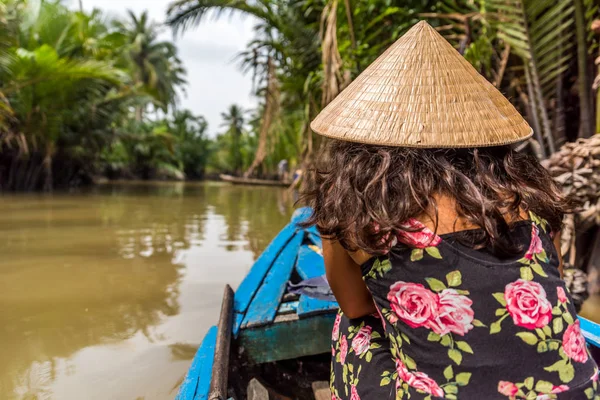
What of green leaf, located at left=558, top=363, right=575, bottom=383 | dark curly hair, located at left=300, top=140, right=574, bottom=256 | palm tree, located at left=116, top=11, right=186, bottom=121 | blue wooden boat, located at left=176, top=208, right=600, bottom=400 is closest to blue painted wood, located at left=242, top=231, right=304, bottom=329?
blue wooden boat, located at left=176, top=208, right=600, bottom=400

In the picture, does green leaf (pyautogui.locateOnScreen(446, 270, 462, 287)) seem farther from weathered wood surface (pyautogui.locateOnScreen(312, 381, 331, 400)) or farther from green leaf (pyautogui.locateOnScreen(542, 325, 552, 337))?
weathered wood surface (pyautogui.locateOnScreen(312, 381, 331, 400))

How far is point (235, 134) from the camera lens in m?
38.1

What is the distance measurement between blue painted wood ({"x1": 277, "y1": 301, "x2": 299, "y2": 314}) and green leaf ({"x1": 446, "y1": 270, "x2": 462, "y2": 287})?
1316 millimetres

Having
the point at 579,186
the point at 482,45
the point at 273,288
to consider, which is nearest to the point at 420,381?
the point at 273,288

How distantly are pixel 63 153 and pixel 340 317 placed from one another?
1510 centimetres

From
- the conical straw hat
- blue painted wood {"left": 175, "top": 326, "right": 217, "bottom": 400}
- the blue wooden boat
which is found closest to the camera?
the conical straw hat

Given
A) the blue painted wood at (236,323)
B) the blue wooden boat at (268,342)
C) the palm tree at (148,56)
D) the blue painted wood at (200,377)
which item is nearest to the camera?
the blue painted wood at (200,377)

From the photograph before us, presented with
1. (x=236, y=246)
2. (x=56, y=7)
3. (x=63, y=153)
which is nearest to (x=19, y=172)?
(x=63, y=153)

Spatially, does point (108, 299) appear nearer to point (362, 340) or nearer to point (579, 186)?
point (362, 340)

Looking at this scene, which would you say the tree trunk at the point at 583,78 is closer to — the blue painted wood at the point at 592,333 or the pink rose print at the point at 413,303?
the blue painted wood at the point at 592,333

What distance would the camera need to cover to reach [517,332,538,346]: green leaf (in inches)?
32.1

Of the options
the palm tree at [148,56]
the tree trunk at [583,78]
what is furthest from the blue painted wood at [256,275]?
the palm tree at [148,56]

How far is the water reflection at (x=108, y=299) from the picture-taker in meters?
2.39

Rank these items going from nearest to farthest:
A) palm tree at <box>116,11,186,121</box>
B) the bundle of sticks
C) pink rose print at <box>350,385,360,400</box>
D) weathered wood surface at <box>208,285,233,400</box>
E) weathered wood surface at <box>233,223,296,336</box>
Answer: pink rose print at <box>350,385,360,400</box>, weathered wood surface at <box>208,285,233,400</box>, weathered wood surface at <box>233,223,296,336</box>, the bundle of sticks, palm tree at <box>116,11,186,121</box>
